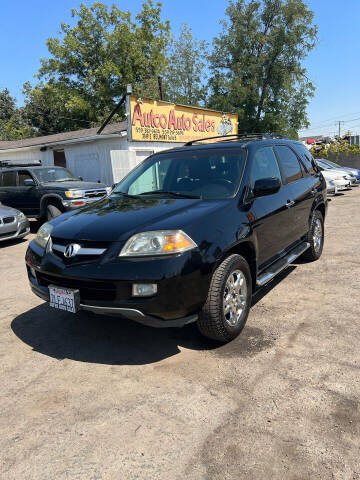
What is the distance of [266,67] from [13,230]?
30.3 m

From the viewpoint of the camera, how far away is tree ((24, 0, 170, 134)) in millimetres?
35531

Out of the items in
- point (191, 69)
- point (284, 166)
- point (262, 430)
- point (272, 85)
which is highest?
point (191, 69)

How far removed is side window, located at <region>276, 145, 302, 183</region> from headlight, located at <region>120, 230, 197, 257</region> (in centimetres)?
231

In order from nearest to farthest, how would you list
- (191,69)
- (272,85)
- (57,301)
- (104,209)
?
(57,301), (104,209), (272,85), (191,69)

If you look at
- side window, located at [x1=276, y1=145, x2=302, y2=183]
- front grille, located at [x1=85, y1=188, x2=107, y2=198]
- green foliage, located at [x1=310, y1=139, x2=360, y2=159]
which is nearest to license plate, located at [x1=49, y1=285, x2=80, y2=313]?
side window, located at [x1=276, y1=145, x2=302, y2=183]

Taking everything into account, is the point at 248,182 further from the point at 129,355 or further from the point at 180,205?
the point at 129,355

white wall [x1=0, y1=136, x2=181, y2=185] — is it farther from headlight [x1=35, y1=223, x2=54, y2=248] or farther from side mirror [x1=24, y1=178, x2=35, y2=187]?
headlight [x1=35, y1=223, x2=54, y2=248]

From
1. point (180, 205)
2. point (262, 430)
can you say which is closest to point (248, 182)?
point (180, 205)

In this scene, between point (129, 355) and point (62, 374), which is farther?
point (129, 355)

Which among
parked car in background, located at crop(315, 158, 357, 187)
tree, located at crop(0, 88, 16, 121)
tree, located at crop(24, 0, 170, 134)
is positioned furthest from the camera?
tree, located at crop(0, 88, 16, 121)

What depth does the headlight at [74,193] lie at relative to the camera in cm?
988

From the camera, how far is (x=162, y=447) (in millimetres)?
2213

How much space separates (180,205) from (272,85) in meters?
33.1

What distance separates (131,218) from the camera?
3334mm
